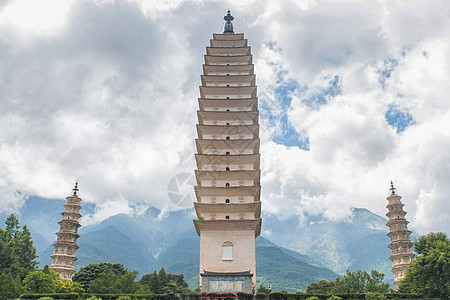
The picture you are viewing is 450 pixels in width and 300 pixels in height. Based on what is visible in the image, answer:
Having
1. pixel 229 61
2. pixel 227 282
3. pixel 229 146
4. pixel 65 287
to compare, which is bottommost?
pixel 65 287

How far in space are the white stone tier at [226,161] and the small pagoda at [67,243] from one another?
20189mm

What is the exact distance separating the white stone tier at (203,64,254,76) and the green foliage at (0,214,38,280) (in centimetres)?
2378

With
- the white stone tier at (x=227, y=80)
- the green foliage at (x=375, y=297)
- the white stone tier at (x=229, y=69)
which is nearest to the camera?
the green foliage at (x=375, y=297)

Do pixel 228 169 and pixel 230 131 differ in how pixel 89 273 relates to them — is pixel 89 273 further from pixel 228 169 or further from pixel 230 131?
pixel 230 131

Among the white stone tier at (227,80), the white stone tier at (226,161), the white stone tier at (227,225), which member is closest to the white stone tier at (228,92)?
the white stone tier at (227,80)

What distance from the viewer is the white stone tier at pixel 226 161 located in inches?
1352

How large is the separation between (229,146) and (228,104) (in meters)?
4.69

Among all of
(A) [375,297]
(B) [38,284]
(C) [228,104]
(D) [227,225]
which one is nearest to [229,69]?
(C) [228,104]

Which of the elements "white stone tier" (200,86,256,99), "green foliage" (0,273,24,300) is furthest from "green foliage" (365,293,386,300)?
"green foliage" (0,273,24,300)

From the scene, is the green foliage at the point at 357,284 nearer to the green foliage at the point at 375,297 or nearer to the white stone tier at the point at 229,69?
the green foliage at the point at 375,297

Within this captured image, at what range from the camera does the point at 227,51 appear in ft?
138

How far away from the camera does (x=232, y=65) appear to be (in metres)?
40.2

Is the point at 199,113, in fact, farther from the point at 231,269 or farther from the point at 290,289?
the point at 290,289

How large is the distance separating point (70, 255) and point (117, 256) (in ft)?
439
